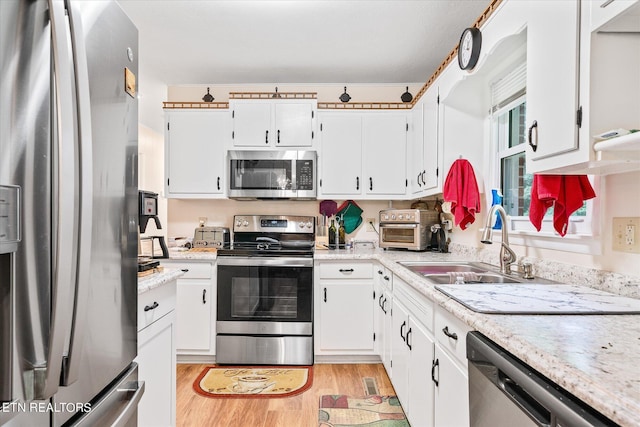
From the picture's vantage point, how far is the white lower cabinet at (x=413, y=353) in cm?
150

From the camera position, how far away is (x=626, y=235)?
4.09ft

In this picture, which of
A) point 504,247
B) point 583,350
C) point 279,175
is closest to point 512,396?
point 583,350

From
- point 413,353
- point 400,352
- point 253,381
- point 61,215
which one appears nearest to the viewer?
point 61,215

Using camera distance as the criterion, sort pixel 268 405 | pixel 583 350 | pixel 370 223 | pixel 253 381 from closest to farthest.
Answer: pixel 583 350 < pixel 268 405 < pixel 253 381 < pixel 370 223

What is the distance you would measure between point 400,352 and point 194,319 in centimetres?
162

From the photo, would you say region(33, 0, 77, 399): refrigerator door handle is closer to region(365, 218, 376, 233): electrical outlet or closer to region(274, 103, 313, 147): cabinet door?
region(274, 103, 313, 147): cabinet door

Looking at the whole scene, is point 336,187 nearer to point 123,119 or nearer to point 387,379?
point 387,379

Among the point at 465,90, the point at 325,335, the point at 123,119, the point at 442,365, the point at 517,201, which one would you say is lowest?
the point at 325,335

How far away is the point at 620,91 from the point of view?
970 mm

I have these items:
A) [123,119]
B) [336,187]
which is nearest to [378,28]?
A: [336,187]

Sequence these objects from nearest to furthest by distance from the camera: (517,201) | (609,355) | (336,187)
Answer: (609,355) → (517,201) → (336,187)

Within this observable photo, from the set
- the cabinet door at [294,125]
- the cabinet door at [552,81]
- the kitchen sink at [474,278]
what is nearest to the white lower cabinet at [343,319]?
the kitchen sink at [474,278]

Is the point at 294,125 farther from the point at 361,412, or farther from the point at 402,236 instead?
the point at 361,412

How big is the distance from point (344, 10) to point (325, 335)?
233cm
